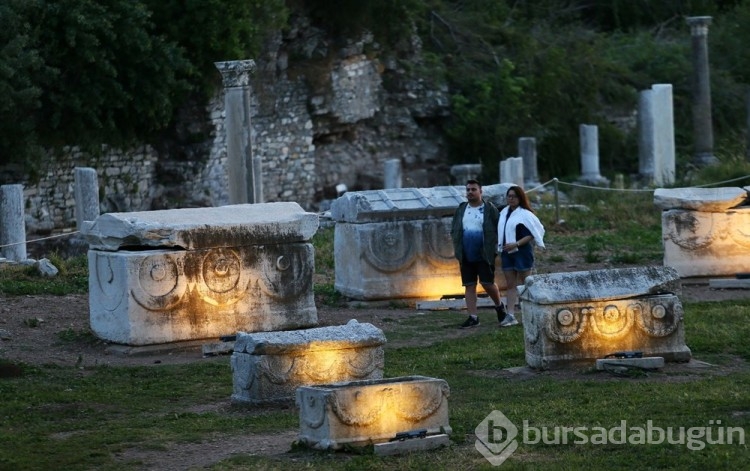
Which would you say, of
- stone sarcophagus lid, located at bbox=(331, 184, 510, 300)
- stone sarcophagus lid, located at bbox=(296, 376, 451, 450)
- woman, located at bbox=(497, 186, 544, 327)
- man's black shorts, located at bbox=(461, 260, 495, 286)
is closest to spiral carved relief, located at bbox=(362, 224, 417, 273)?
stone sarcophagus lid, located at bbox=(331, 184, 510, 300)

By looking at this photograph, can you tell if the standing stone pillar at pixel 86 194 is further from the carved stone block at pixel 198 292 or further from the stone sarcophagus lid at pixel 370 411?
the stone sarcophagus lid at pixel 370 411

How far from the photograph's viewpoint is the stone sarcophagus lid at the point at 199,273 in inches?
507

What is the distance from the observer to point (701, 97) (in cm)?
3116

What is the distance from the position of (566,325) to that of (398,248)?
500 centimetres

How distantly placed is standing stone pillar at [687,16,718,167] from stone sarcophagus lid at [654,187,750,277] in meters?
14.6

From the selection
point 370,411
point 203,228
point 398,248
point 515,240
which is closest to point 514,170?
point 398,248

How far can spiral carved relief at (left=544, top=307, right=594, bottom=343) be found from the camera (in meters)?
10.8

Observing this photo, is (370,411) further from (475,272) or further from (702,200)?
(702,200)

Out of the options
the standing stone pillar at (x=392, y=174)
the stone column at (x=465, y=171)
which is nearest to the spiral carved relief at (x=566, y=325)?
the standing stone pillar at (x=392, y=174)

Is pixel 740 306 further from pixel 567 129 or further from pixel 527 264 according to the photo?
pixel 567 129

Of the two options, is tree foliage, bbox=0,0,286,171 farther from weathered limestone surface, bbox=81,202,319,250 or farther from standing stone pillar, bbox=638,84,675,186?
weathered limestone surface, bbox=81,202,319,250

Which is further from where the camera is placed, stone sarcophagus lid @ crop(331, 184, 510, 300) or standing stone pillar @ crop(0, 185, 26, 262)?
standing stone pillar @ crop(0, 185, 26, 262)

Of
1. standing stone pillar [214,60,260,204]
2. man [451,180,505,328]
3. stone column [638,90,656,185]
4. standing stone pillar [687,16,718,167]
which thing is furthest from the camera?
stone column [638,90,656,185]

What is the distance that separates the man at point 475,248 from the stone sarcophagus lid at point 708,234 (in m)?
3.39
